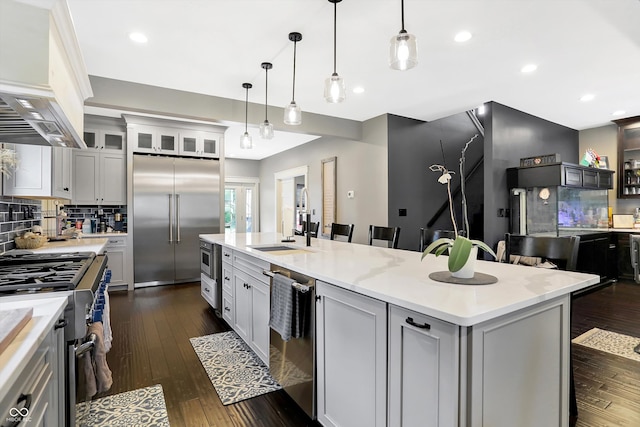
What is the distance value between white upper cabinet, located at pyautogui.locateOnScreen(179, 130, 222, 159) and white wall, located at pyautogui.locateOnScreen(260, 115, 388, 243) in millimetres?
2025

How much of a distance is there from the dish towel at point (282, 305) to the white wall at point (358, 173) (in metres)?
3.34

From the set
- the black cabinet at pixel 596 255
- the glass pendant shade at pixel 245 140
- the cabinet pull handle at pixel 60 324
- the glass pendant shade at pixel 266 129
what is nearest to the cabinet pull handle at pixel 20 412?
the cabinet pull handle at pixel 60 324

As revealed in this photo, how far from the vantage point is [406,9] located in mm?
A: 2520

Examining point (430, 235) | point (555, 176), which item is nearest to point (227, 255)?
point (430, 235)

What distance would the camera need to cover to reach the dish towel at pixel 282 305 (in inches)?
73.8

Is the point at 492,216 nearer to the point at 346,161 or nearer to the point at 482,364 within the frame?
the point at 346,161

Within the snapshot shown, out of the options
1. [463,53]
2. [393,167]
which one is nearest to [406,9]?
[463,53]

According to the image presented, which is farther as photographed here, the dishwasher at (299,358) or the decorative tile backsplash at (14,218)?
the decorative tile backsplash at (14,218)

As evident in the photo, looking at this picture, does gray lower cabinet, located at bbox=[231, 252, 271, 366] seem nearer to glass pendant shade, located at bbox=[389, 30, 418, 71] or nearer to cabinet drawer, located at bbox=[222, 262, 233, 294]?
cabinet drawer, located at bbox=[222, 262, 233, 294]

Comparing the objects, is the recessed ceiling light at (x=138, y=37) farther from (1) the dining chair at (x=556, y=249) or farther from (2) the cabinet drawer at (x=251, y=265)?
(1) the dining chair at (x=556, y=249)

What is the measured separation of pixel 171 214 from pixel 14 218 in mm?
2564

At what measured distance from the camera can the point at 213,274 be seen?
3.61 meters

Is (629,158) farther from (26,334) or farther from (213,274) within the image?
(26,334)

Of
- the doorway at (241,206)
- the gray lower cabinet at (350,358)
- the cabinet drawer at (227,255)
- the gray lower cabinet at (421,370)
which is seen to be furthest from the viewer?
the doorway at (241,206)
